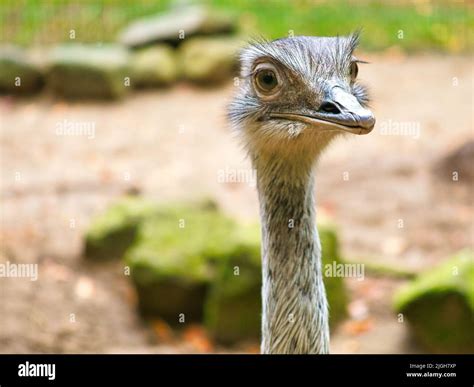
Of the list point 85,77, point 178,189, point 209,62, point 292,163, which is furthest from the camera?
point 209,62

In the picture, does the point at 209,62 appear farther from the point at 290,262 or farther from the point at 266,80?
the point at 290,262

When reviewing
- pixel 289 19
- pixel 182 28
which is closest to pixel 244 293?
pixel 289 19

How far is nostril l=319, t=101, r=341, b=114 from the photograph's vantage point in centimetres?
236

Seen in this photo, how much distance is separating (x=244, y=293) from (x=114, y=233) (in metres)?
1.23

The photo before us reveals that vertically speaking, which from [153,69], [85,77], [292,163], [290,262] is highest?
[153,69]

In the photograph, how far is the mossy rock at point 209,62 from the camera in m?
10.0

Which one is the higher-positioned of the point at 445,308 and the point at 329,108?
the point at 329,108

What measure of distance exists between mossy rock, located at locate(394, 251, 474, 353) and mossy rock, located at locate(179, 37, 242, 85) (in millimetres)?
5611

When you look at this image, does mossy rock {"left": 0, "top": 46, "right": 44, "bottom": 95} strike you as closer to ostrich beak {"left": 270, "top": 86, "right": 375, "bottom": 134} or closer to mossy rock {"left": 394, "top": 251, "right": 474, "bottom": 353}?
mossy rock {"left": 394, "top": 251, "right": 474, "bottom": 353}

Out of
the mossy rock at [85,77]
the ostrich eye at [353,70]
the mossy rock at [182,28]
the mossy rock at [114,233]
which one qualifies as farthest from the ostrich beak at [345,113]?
the mossy rock at [182,28]

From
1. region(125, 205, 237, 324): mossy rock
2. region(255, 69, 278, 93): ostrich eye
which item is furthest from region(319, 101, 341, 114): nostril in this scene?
region(125, 205, 237, 324): mossy rock

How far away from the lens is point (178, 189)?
23.2 ft

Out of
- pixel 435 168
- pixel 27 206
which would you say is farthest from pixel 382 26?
pixel 27 206

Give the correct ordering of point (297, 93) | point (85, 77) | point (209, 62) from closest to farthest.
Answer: point (297, 93) → point (85, 77) → point (209, 62)
